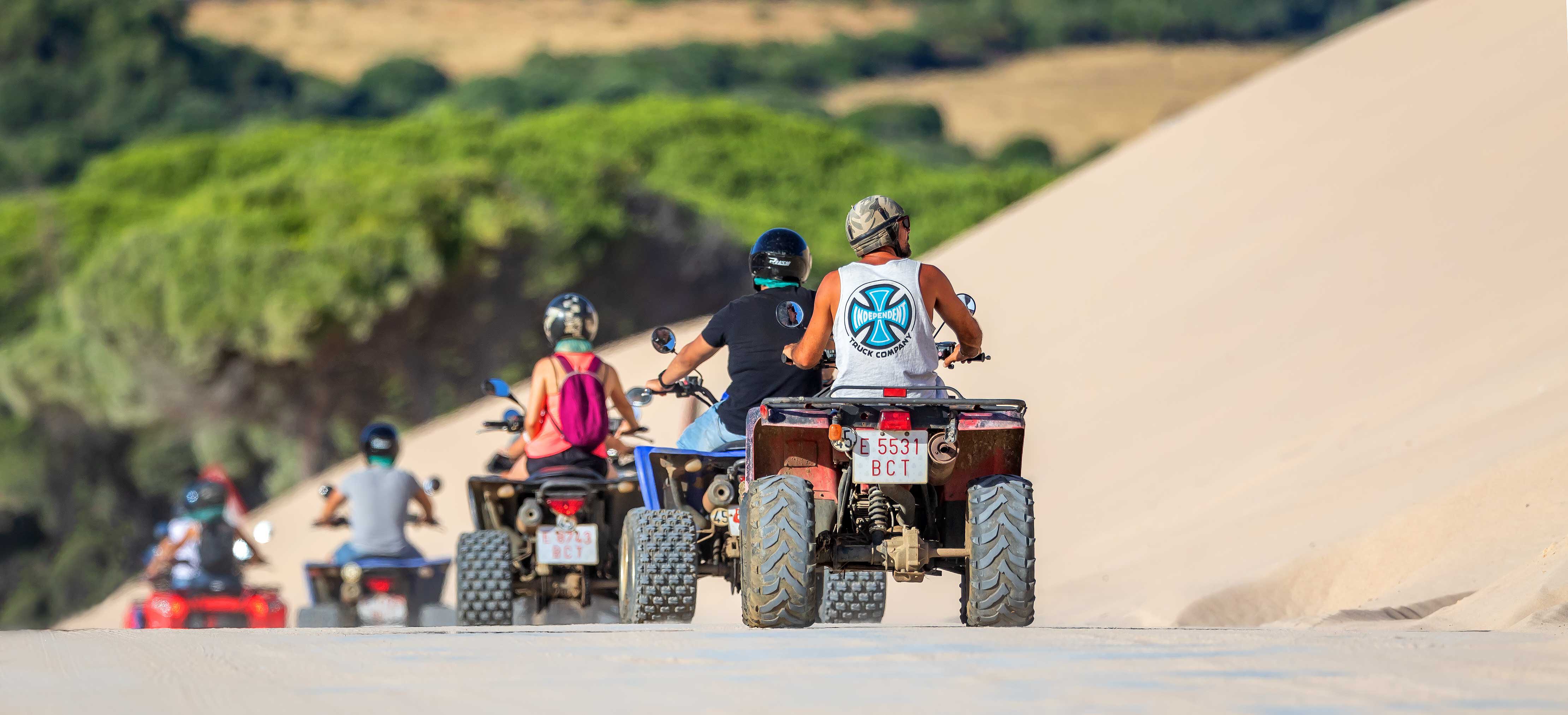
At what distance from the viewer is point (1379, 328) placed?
18641mm

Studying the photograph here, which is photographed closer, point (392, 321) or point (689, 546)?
point (689, 546)

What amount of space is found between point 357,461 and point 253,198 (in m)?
18.0

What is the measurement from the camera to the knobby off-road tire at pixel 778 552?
27.0 ft

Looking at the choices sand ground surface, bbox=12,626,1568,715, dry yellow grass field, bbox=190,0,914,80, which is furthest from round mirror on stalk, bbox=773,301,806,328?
dry yellow grass field, bbox=190,0,914,80

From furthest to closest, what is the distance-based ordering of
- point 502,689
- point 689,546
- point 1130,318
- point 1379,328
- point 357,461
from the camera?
point 357,461 < point 1130,318 < point 1379,328 < point 689,546 < point 502,689

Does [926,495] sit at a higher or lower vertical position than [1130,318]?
lower

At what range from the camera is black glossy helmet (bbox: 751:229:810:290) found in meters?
9.90

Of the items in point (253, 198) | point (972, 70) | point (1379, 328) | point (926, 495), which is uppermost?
point (972, 70)

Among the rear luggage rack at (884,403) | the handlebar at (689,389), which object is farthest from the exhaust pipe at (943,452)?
the handlebar at (689,389)

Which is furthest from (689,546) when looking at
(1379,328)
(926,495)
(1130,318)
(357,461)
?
(357,461)

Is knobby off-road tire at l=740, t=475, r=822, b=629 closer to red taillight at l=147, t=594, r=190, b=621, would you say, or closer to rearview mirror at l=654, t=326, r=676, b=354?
rearview mirror at l=654, t=326, r=676, b=354

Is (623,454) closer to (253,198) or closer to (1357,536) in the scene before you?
(1357,536)

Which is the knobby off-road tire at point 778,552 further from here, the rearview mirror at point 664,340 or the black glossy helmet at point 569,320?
the black glossy helmet at point 569,320

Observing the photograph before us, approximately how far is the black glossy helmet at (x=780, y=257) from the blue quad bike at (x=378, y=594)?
3.64 meters
